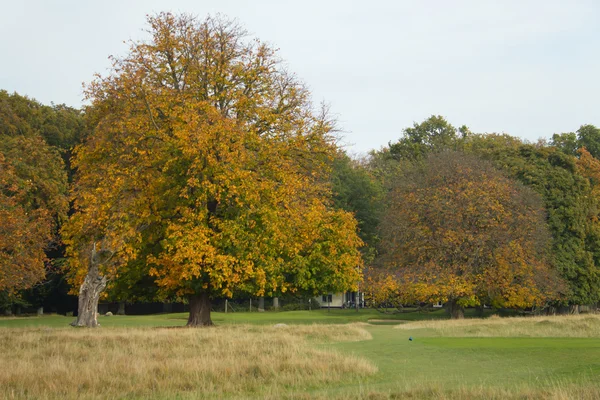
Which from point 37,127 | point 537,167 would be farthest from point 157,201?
point 537,167

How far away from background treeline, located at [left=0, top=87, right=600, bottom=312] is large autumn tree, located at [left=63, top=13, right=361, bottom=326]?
331 centimetres

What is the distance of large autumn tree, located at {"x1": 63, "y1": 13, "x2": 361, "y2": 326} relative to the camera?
1198 inches

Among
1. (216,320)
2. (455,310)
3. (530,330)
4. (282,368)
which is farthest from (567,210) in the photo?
(282,368)

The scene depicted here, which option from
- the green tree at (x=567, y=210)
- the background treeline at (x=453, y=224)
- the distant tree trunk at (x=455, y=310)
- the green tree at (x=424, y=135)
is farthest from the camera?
the green tree at (x=424, y=135)

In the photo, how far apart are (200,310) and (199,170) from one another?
26.3 ft

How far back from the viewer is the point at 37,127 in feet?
173

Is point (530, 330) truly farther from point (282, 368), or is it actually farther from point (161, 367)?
point (161, 367)

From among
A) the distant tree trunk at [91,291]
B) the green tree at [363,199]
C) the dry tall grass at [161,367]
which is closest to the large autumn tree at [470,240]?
the distant tree trunk at [91,291]

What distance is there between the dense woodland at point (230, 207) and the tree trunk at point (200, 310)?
0.37ft

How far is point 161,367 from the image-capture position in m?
→ 16.1

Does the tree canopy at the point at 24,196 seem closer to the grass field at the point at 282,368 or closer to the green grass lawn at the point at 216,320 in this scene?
the green grass lawn at the point at 216,320

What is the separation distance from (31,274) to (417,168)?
96.0 feet

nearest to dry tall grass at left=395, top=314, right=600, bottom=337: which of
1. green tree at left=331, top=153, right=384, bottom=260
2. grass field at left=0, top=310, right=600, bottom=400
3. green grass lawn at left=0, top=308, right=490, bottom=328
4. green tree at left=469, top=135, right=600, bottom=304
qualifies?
grass field at left=0, top=310, right=600, bottom=400

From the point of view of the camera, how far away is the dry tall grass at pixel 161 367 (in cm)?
1408
